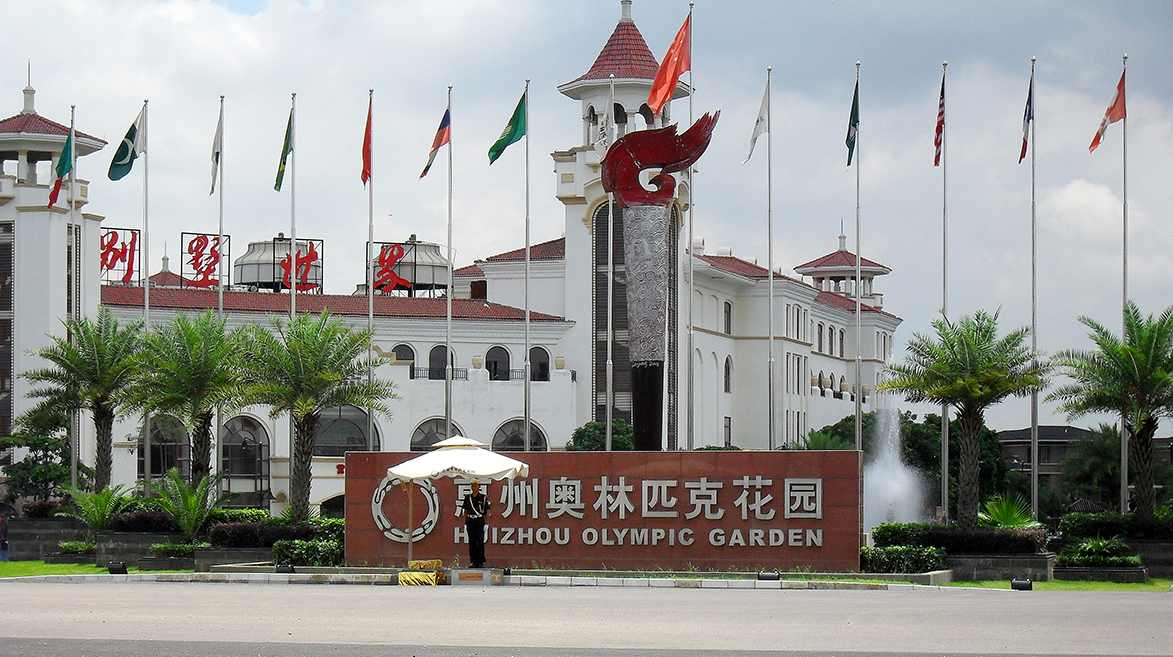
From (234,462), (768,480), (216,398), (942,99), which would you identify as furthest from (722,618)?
(234,462)

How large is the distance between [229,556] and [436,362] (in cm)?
3744

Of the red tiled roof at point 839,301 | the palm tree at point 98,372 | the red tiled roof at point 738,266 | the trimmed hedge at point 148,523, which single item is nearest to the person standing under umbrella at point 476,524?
the trimmed hedge at point 148,523

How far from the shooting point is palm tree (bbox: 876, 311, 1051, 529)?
32.6 metres

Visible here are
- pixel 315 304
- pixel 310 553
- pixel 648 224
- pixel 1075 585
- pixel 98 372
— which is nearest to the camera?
pixel 1075 585

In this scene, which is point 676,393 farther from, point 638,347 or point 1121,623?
point 1121,623

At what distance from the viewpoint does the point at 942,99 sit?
45.0m

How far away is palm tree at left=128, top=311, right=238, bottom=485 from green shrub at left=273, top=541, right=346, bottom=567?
8.96 meters

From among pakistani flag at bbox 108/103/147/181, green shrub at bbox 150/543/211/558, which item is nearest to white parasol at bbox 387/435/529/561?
green shrub at bbox 150/543/211/558

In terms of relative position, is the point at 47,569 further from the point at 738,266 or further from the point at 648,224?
the point at 738,266

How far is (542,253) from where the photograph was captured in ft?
245

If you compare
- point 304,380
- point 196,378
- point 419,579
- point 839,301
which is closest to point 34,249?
point 196,378

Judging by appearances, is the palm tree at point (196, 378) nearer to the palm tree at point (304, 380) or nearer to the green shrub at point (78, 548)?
the palm tree at point (304, 380)

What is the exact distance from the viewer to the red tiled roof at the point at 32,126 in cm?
5884

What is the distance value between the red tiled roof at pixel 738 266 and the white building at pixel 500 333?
26 centimetres
